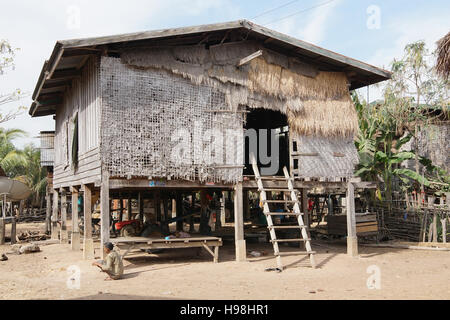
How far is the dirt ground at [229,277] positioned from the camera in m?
7.36

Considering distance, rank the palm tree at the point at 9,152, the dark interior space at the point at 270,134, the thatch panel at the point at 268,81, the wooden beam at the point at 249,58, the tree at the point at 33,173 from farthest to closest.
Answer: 1. the tree at the point at 33,173
2. the palm tree at the point at 9,152
3. the dark interior space at the point at 270,134
4. the wooden beam at the point at 249,58
5. the thatch panel at the point at 268,81

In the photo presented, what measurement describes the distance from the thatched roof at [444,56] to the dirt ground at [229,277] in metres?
4.66

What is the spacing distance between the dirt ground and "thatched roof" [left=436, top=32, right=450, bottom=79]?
4.66m

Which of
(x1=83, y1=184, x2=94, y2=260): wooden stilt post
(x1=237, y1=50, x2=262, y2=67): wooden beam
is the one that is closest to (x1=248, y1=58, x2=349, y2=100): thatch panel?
(x1=237, y1=50, x2=262, y2=67): wooden beam

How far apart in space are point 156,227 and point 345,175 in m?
5.73

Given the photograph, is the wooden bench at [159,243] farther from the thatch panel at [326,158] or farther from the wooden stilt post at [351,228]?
the wooden stilt post at [351,228]

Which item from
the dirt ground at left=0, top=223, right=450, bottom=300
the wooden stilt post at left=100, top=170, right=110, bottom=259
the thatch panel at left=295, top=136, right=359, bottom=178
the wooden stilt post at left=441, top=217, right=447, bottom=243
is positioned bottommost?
the dirt ground at left=0, top=223, right=450, bottom=300

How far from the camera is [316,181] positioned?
1200 cm

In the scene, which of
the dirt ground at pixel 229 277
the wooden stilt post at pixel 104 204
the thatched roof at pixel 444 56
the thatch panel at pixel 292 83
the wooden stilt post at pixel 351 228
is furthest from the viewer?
the wooden stilt post at pixel 351 228

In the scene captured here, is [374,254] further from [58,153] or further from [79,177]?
[58,153]

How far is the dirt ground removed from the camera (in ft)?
24.2

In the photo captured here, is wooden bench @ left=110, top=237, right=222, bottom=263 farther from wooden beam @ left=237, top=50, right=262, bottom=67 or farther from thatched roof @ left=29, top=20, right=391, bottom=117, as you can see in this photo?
wooden beam @ left=237, top=50, right=262, bottom=67

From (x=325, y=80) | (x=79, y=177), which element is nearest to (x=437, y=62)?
(x=325, y=80)

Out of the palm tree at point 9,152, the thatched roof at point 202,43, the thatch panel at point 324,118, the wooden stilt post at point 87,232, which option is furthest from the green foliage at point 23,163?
the thatch panel at point 324,118
